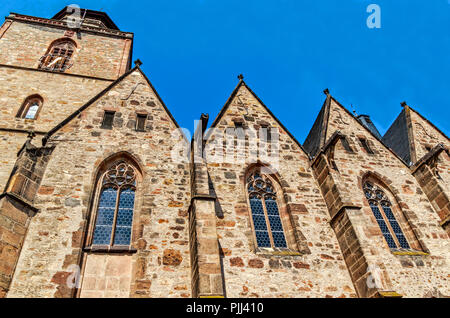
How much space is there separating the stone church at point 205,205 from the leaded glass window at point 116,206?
0.03m

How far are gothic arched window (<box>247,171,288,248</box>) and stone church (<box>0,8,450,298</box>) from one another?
4cm

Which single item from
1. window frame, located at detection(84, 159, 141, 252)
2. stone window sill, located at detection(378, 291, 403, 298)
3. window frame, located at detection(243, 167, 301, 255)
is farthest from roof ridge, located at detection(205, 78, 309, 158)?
stone window sill, located at detection(378, 291, 403, 298)

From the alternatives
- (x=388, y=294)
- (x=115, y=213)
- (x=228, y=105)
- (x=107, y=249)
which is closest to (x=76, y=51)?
(x=228, y=105)

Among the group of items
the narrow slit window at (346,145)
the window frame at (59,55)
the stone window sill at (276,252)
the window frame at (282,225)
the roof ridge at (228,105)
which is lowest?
the stone window sill at (276,252)

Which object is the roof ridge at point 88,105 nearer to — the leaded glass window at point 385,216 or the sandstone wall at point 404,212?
the sandstone wall at point 404,212

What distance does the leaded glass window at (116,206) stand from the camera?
820 centimetres

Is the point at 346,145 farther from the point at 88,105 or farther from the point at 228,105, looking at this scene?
the point at 88,105

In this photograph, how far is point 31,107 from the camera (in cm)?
1383

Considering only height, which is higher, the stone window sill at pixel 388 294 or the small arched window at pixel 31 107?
the small arched window at pixel 31 107

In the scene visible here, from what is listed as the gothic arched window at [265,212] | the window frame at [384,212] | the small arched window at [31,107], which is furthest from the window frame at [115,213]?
the window frame at [384,212]

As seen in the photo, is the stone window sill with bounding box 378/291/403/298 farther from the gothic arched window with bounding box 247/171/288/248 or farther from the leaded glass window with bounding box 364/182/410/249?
the leaded glass window with bounding box 364/182/410/249

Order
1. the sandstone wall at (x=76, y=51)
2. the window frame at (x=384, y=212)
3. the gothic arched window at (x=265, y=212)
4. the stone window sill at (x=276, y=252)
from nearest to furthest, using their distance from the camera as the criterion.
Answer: the stone window sill at (x=276, y=252) → the gothic arched window at (x=265, y=212) → the window frame at (x=384, y=212) → the sandstone wall at (x=76, y=51)

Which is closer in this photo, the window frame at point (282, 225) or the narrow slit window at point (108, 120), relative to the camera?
the window frame at point (282, 225)
